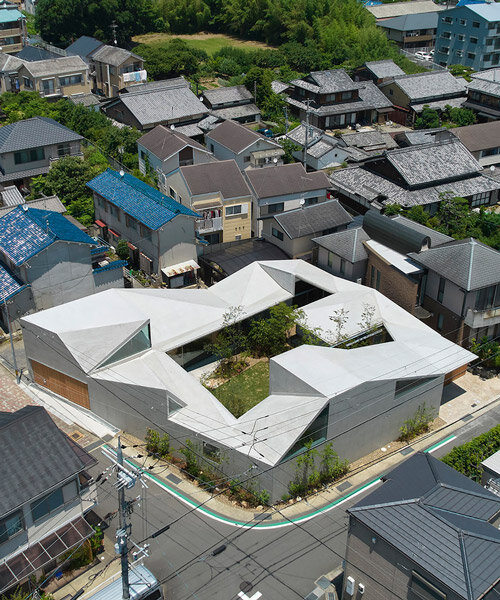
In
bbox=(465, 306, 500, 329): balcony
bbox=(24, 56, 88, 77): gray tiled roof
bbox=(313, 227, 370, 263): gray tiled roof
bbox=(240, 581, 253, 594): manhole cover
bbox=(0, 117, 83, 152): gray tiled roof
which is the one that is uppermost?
bbox=(24, 56, 88, 77): gray tiled roof

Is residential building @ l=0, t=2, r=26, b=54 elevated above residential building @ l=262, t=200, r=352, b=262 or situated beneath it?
elevated above

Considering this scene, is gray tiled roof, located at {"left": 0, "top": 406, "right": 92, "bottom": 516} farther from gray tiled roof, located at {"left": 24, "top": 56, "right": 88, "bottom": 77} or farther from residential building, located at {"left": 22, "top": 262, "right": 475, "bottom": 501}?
gray tiled roof, located at {"left": 24, "top": 56, "right": 88, "bottom": 77}

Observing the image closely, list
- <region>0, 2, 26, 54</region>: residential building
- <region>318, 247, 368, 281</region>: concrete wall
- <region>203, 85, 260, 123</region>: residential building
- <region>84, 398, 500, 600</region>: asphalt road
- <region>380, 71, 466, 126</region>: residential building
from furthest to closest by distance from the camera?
<region>0, 2, 26, 54</region>: residential building, <region>380, 71, 466, 126</region>: residential building, <region>203, 85, 260, 123</region>: residential building, <region>318, 247, 368, 281</region>: concrete wall, <region>84, 398, 500, 600</region>: asphalt road

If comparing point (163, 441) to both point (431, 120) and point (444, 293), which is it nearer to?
point (444, 293)

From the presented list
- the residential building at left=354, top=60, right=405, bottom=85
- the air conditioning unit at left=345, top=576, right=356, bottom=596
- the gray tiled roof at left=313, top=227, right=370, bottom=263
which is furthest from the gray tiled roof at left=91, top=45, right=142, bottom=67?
the air conditioning unit at left=345, top=576, right=356, bottom=596

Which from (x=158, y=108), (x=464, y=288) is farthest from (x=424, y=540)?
(x=158, y=108)
